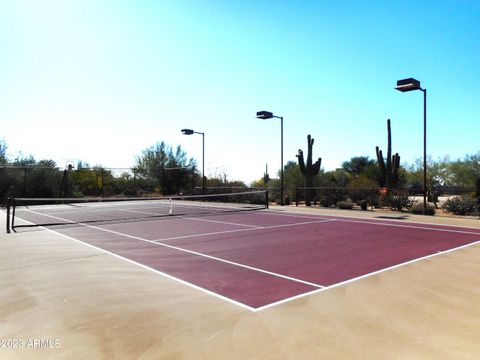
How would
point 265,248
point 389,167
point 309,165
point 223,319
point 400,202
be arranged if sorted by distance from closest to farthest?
point 223,319, point 265,248, point 400,202, point 309,165, point 389,167

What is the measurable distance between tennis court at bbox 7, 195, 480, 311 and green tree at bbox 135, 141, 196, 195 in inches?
800

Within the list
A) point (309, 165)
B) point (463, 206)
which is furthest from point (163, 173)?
point (463, 206)

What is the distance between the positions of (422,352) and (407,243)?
6.78 meters

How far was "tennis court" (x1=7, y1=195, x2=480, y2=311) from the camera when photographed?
6.29m

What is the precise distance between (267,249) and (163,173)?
87.7 ft

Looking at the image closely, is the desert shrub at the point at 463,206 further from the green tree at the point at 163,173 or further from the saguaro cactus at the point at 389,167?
the green tree at the point at 163,173

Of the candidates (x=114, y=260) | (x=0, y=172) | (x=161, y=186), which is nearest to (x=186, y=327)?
(x=114, y=260)

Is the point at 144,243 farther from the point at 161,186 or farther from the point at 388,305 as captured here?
the point at 161,186

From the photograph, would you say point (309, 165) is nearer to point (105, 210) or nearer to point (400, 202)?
point (400, 202)

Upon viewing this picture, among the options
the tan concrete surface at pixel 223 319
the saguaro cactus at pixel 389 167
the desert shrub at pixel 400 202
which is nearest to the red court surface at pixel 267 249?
the tan concrete surface at pixel 223 319

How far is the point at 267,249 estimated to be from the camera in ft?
30.5

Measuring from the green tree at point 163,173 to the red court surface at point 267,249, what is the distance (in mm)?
20727

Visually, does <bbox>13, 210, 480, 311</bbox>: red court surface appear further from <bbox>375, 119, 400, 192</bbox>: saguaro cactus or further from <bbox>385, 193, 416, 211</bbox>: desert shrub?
<bbox>375, 119, 400, 192</bbox>: saguaro cactus

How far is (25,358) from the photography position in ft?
11.9
